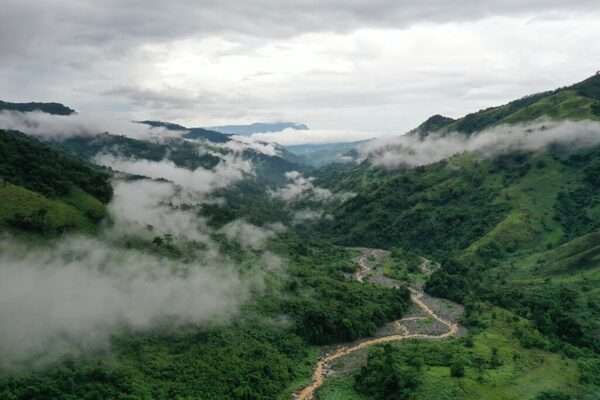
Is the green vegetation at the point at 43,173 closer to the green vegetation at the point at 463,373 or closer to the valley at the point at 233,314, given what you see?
the valley at the point at 233,314

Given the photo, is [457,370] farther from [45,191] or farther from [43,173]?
[43,173]

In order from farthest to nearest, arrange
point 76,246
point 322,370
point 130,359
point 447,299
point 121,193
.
→ 1. point 121,193
2. point 447,299
3. point 76,246
4. point 322,370
5. point 130,359

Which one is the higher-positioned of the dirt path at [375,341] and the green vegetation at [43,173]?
the green vegetation at [43,173]

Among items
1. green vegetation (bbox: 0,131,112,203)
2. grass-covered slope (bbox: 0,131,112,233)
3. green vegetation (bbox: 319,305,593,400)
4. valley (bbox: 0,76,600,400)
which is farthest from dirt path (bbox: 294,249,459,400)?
green vegetation (bbox: 0,131,112,203)

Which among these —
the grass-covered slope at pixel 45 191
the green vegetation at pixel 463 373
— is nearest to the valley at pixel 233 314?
the green vegetation at pixel 463 373

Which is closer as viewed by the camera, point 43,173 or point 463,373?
point 463,373

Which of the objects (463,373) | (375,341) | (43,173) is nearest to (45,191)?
(43,173)

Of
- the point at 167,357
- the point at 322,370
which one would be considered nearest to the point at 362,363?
the point at 322,370

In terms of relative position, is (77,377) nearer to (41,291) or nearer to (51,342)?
(51,342)
